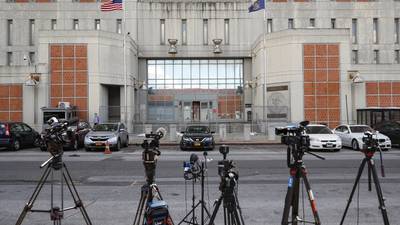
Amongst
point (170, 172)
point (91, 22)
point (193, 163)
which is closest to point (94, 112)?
point (91, 22)

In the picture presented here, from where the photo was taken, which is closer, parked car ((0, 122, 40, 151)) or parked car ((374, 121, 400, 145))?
parked car ((0, 122, 40, 151))

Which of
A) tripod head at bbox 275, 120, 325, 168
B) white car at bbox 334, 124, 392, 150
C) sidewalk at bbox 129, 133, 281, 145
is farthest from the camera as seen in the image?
sidewalk at bbox 129, 133, 281, 145

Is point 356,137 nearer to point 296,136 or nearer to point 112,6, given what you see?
point 296,136

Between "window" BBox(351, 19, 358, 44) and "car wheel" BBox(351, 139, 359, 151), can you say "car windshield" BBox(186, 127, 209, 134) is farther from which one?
"window" BBox(351, 19, 358, 44)

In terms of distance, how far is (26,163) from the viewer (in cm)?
1661

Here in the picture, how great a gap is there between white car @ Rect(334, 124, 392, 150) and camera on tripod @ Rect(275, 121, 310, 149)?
18756mm

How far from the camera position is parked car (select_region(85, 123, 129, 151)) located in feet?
75.6

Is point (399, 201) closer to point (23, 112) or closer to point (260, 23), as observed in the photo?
point (23, 112)

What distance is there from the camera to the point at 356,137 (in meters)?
23.6

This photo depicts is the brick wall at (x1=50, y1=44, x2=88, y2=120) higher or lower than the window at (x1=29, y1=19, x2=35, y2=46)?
lower

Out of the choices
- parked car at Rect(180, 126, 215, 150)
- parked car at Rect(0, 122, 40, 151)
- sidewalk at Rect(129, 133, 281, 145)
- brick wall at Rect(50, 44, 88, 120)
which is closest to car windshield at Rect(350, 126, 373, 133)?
sidewalk at Rect(129, 133, 281, 145)

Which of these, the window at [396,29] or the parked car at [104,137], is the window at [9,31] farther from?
the window at [396,29]

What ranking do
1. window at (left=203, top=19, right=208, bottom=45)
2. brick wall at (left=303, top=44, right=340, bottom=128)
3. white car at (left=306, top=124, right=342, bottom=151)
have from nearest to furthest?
white car at (left=306, top=124, right=342, bottom=151)
brick wall at (left=303, top=44, right=340, bottom=128)
window at (left=203, top=19, right=208, bottom=45)

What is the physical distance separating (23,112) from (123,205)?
32336 millimetres
